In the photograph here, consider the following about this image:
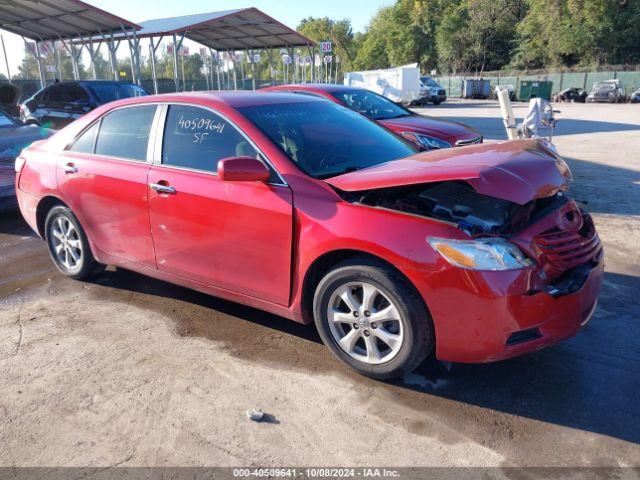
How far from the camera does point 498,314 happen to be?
8.82ft

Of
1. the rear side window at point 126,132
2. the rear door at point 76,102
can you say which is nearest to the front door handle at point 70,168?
the rear side window at point 126,132

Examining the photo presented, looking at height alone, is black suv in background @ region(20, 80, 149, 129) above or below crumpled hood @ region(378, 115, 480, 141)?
above

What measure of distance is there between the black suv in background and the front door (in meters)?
8.83

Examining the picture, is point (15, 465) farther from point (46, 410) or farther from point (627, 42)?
point (627, 42)

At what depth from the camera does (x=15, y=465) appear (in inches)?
99.8

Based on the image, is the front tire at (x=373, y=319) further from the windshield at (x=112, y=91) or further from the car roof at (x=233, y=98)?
the windshield at (x=112, y=91)

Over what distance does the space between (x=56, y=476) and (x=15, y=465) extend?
0.82 feet

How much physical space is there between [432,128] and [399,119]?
2.30ft

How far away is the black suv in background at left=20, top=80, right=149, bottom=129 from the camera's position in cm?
1167

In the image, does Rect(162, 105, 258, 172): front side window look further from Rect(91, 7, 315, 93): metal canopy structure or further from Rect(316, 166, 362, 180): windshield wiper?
Rect(91, 7, 315, 93): metal canopy structure

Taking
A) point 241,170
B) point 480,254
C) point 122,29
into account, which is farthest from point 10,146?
point 122,29

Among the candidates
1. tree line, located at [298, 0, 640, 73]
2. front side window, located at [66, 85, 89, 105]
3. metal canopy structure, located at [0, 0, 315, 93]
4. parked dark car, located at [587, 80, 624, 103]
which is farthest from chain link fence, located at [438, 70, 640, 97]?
front side window, located at [66, 85, 89, 105]

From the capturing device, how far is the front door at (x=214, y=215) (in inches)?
131

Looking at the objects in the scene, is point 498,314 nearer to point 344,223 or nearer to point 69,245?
point 344,223
